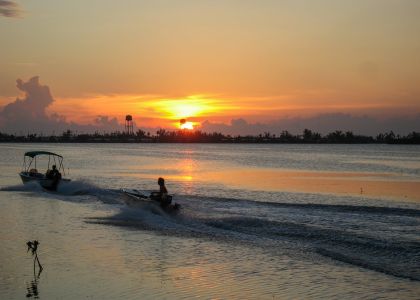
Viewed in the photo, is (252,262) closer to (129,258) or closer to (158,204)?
(129,258)

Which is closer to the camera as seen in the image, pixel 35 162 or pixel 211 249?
pixel 211 249

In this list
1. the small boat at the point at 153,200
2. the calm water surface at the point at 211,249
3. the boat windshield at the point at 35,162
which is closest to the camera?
the calm water surface at the point at 211,249

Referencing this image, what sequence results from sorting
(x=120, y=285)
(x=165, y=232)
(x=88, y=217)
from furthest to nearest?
(x=88, y=217)
(x=165, y=232)
(x=120, y=285)

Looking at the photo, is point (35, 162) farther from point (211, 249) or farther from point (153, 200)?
point (211, 249)

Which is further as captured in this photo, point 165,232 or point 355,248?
point 165,232

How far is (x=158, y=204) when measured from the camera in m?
26.5

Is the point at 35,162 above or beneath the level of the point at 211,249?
above

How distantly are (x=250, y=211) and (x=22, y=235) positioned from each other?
43.5ft

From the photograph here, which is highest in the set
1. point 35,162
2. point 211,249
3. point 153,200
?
point 35,162

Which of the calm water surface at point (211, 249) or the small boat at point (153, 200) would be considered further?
the small boat at point (153, 200)

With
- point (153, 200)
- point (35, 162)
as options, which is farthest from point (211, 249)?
point (35, 162)

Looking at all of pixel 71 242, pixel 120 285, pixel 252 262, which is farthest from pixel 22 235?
pixel 252 262

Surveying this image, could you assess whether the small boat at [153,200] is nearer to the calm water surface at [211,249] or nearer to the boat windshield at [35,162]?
the calm water surface at [211,249]

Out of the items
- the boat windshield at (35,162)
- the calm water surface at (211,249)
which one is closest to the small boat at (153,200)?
the calm water surface at (211,249)
